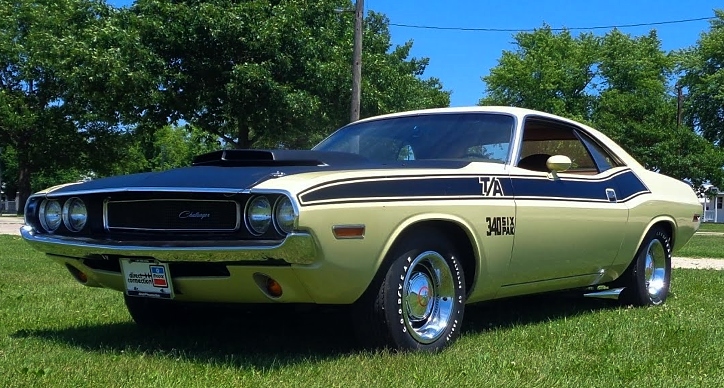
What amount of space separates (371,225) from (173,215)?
972 mm

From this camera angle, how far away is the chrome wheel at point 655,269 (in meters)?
6.65

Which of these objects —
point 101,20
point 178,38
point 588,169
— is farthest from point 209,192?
point 101,20

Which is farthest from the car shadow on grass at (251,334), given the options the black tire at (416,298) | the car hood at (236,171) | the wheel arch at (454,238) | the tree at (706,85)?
the tree at (706,85)

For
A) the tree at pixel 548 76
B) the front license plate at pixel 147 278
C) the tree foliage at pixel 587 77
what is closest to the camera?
the front license plate at pixel 147 278

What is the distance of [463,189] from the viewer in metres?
4.57

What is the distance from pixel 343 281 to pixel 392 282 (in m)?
0.32

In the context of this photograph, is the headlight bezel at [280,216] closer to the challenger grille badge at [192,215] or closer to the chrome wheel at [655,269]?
the challenger grille badge at [192,215]

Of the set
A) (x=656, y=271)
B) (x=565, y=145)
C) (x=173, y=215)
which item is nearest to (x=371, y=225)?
(x=173, y=215)

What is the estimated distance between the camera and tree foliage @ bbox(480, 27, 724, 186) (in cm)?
4497

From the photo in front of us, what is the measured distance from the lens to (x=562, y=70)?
5128 cm

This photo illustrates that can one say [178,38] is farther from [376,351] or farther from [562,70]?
[562,70]

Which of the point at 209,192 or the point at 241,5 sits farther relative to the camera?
the point at 241,5

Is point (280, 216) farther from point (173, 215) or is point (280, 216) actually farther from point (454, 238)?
point (454, 238)

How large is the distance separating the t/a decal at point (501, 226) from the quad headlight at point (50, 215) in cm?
235
